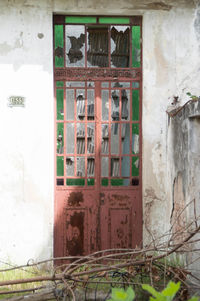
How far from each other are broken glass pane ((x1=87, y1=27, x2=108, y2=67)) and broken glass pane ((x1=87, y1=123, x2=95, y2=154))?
959 mm

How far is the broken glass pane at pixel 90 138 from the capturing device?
6.21 meters

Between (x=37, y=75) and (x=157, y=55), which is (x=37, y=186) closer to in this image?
(x=37, y=75)

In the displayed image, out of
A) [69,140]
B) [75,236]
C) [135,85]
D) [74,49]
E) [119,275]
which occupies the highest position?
[74,49]

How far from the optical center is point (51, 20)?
19.7ft

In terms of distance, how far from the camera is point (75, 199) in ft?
20.2

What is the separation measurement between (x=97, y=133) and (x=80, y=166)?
0.57m

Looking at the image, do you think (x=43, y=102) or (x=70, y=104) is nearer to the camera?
(x=43, y=102)

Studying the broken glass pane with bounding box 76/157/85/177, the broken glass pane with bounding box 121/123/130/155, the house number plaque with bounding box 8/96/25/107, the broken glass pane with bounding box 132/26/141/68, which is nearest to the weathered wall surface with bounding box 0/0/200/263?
the house number plaque with bounding box 8/96/25/107

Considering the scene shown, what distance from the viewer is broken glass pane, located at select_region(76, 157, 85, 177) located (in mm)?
6191

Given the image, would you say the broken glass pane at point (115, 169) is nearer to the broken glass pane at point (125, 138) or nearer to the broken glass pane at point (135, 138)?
the broken glass pane at point (125, 138)

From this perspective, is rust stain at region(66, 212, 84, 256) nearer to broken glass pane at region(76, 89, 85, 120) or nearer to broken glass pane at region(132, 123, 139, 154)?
broken glass pane at region(132, 123, 139, 154)

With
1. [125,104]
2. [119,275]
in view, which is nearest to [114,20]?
[125,104]

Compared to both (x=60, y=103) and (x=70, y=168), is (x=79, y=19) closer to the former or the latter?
(x=60, y=103)

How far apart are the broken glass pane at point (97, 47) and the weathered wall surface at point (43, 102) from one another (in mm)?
304
